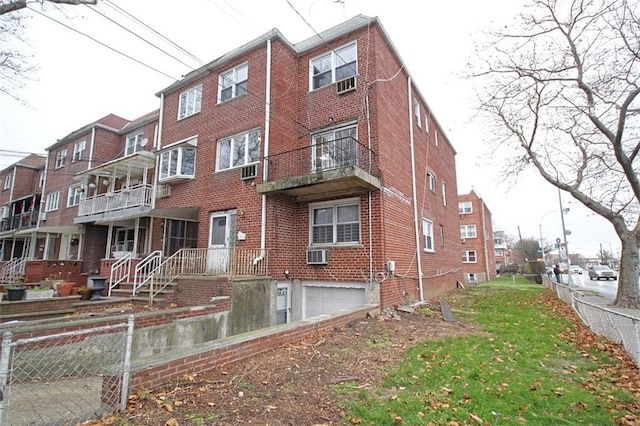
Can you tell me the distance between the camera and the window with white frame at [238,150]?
1218 cm

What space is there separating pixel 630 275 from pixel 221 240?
15840 mm

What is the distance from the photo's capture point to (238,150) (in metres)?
12.7

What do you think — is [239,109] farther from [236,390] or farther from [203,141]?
[236,390]

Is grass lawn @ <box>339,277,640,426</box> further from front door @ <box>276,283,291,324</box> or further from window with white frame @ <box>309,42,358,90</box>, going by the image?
window with white frame @ <box>309,42,358,90</box>

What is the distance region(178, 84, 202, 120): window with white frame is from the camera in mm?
14734

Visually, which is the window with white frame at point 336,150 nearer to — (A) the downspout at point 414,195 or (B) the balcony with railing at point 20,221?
(A) the downspout at point 414,195

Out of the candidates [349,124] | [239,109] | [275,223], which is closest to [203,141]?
[239,109]

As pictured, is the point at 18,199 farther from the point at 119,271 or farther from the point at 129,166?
the point at 119,271

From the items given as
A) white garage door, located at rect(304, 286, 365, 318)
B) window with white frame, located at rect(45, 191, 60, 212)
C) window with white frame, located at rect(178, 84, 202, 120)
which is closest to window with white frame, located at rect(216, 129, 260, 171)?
window with white frame, located at rect(178, 84, 202, 120)

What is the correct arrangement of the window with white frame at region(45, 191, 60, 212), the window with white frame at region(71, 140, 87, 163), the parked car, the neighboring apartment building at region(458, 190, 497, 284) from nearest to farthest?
the window with white frame at region(71, 140, 87, 163) < the window with white frame at region(45, 191, 60, 212) < the parked car < the neighboring apartment building at region(458, 190, 497, 284)

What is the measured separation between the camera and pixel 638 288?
40.8 ft

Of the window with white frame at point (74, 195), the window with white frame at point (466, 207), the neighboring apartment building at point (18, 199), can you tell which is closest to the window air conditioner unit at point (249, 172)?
the window with white frame at point (74, 195)

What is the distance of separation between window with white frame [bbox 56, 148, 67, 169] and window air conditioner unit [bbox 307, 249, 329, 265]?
21.1 meters

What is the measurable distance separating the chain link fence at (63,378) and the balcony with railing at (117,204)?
27.9 ft
